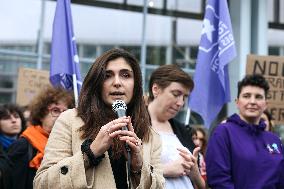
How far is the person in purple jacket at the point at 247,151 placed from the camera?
3.53 meters

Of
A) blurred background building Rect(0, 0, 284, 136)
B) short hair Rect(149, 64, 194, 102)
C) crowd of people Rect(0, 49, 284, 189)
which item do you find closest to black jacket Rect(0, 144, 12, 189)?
crowd of people Rect(0, 49, 284, 189)

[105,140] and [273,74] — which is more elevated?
[273,74]

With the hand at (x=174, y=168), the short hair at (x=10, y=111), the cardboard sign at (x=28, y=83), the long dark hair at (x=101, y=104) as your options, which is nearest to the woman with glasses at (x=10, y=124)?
the short hair at (x=10, y=111)

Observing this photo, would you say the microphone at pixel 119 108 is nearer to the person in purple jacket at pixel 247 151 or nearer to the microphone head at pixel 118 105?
the microphone head at pixel 118 105

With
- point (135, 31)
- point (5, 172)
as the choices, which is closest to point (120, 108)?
point (5, 172)

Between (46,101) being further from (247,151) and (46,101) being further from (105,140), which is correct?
(105,140)

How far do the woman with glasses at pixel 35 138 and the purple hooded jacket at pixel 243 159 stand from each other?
1051 millimetres

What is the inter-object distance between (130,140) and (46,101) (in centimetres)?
182

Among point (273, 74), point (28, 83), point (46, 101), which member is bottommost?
A: point (46, 101)

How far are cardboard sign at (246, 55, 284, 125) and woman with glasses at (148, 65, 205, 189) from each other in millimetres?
2327

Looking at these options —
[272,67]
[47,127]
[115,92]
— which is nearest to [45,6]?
[272,67]

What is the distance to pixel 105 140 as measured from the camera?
2148mm

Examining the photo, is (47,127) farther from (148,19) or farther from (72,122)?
(148,19)

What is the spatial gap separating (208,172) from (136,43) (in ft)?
18.0
